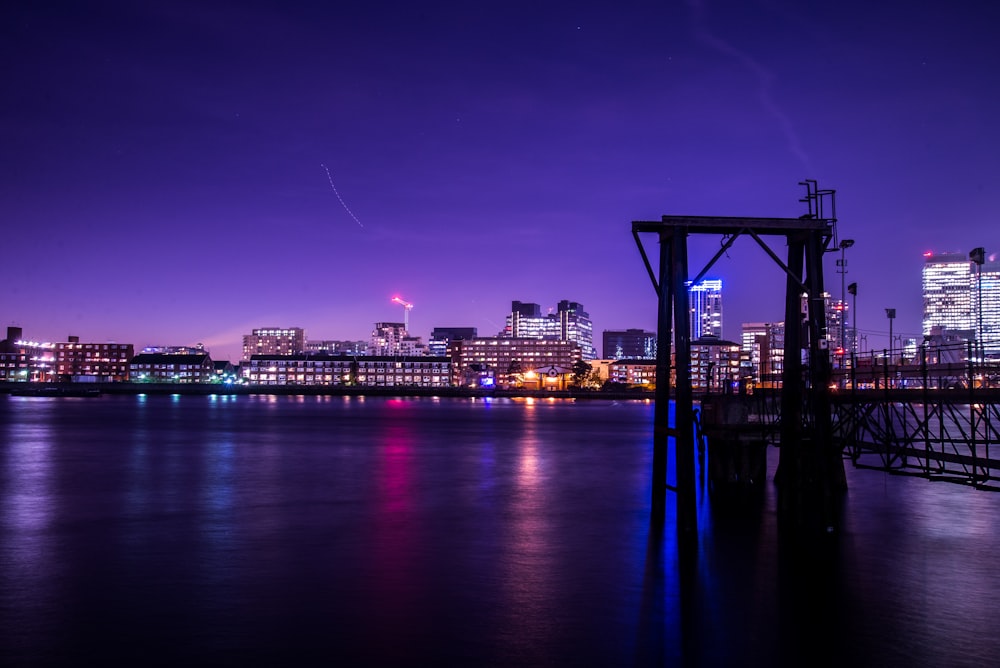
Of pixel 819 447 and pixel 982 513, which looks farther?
pixel 982 513

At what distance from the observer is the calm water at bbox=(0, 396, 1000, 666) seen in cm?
1680

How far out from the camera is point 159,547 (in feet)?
87.5

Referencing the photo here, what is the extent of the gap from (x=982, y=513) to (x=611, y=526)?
15.8m

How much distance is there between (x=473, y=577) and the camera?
A: 75.4ft

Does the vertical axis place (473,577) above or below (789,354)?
below

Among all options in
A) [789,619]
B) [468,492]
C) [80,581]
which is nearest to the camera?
[789,619]

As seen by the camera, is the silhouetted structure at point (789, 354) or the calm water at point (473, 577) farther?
the silhouetted structure at point (789, 354)

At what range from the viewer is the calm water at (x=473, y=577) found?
55.1 ft

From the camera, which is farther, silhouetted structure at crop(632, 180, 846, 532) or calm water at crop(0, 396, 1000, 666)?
silhouetted structure at crop(632, 180, 846, 532)

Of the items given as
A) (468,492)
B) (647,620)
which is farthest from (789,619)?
(468,492)

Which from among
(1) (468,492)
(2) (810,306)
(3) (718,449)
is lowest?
(1) (468,492)

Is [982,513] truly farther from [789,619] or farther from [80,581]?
[80,581]

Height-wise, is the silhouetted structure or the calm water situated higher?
the silhouetted structure

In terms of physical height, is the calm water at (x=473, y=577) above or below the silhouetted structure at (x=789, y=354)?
below
